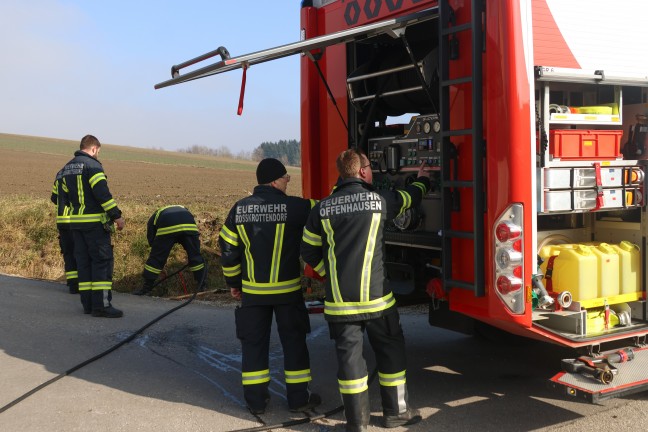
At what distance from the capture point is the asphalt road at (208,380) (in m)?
4.45

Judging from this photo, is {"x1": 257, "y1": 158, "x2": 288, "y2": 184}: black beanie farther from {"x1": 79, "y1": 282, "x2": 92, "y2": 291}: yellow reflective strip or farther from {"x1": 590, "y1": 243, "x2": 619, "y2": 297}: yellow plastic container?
{"x1": 79, "y1": 282, "x2": 92, "y2": 291}: yellow reflective strip

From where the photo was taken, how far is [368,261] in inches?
168

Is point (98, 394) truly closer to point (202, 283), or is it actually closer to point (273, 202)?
point (273, 202)

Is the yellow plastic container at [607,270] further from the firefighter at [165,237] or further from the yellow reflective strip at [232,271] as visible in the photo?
the firefighter at [165,237]

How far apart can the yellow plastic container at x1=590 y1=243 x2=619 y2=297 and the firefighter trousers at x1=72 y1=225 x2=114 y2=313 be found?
4.85m

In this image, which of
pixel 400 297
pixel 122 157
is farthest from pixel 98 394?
pixel 122 157

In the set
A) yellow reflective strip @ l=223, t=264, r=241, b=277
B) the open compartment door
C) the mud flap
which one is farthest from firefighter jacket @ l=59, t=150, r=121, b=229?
the mud flap

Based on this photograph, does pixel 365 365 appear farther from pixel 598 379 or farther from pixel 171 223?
pixel 171 223

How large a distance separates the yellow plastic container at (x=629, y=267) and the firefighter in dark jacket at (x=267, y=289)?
7.34 feet

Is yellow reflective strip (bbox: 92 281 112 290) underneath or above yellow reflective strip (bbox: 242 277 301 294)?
underneath

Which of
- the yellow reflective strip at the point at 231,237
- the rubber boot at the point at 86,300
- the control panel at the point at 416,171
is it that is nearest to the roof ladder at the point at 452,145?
the control panel at the point at 416,171

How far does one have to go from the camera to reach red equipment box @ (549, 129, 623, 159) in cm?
439

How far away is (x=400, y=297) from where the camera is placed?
5293mm

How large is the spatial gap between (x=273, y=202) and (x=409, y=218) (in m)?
1.01
